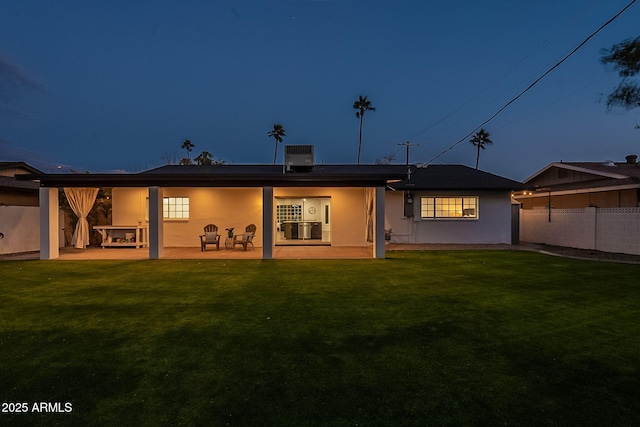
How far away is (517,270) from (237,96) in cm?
4263

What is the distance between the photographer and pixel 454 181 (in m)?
15.8

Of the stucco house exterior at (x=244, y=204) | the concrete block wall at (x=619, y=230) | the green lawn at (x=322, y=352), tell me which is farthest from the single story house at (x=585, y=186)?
the green lawn at (x=322, y=352)

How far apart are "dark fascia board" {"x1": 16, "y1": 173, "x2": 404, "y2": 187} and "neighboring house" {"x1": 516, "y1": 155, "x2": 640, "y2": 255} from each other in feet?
26.7

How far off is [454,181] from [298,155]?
24.4ft

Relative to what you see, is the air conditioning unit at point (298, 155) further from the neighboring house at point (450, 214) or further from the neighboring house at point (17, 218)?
the neighboring house at point (17, 218)

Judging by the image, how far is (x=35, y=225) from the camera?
13391 millimetres

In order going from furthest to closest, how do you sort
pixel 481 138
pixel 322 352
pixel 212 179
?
pixel 481 138 < pixel 212 179 < pixel 322 352

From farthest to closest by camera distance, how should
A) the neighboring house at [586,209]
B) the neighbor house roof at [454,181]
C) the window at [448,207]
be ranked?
the window at [448,207], the neighbor house roof at [454,181], the neighboring house at [586,209]

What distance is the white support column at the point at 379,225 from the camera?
36.9 feet

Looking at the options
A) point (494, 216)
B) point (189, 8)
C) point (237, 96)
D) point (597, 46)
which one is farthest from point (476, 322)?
point (237, 96)

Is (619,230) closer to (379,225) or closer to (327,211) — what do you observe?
(379,225)

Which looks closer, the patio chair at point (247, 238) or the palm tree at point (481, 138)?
the patio chair at point (247, 238)

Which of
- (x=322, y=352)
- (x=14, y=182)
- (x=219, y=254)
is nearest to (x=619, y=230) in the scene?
(x=322, y=352)

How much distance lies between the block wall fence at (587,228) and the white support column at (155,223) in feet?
51.9
